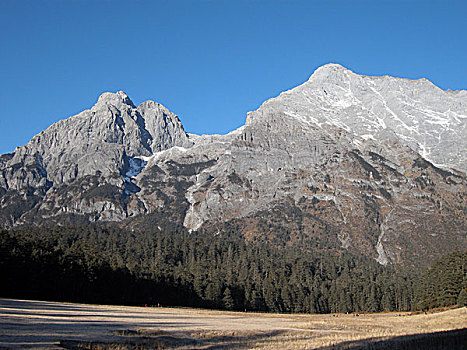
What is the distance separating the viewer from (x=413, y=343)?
119 ft

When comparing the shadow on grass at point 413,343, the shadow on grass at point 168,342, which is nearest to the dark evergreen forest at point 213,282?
the shadow on grass at point 413,343

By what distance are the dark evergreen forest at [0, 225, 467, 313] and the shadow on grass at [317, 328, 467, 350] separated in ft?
180

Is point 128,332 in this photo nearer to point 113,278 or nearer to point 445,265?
point 113,278

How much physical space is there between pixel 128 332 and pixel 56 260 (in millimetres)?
78236

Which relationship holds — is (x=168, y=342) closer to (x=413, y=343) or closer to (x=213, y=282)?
(x=413, y=343)

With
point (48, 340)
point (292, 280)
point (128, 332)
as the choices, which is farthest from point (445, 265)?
point (48, 340)

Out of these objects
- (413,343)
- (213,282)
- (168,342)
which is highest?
(213,282)

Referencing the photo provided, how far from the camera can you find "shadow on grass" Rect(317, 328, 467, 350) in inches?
1307

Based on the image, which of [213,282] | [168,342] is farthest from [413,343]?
[213,282]

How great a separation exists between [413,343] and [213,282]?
10846cm

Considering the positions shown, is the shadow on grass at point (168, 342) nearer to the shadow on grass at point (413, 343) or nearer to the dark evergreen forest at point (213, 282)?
the shadow on grass at point (413, 343)

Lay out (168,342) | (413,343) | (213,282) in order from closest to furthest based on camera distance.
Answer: (168,342) → (413,343) → (213,282)

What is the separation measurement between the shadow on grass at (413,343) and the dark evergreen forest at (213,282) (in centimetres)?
5499

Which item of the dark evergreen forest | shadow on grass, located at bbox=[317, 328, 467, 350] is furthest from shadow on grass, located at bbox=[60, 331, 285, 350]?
the dark evergreen forest
